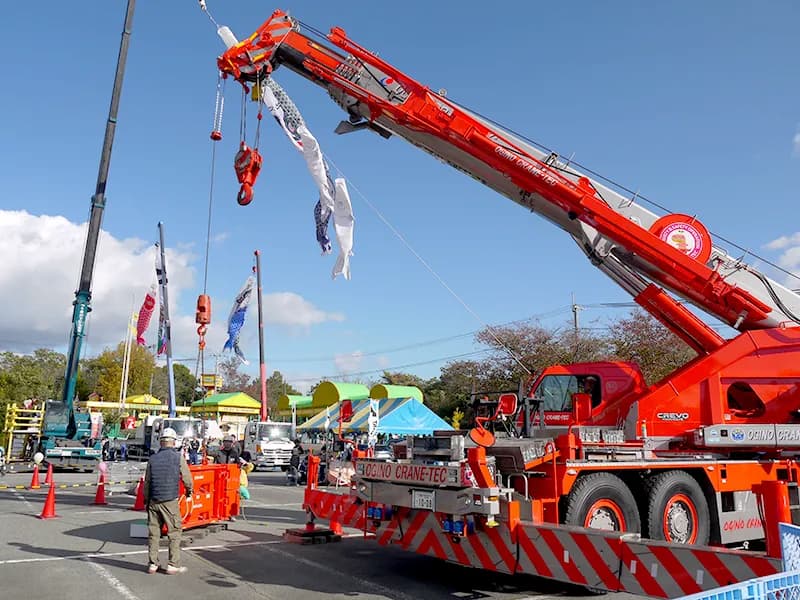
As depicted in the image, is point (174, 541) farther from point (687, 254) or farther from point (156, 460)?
point (687, 254)

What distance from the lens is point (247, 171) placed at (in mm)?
11812

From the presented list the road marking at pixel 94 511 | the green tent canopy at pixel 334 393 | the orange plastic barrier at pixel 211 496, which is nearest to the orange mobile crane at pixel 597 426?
the orange plastic barrier at pixel 211 496

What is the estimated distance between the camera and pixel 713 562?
15.9 feet

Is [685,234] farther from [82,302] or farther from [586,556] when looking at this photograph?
[82,302]

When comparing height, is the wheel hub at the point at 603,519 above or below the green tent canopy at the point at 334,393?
below

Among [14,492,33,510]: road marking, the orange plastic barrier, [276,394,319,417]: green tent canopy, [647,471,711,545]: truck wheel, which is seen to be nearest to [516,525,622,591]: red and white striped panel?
[647,471,711,545]: truck wheel

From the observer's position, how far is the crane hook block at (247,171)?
38.6ft

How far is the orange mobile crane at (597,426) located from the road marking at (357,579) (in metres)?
0.59

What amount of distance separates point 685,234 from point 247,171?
7.55 metres

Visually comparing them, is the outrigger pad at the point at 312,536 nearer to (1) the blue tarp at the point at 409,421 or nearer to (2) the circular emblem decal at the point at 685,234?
(2) the circular emblem decal at the point at 685,234

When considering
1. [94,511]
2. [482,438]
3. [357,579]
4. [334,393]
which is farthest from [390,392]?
[482,438]

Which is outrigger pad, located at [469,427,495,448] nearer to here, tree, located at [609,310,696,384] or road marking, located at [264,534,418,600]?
road marking, located at [264,534,418,600]

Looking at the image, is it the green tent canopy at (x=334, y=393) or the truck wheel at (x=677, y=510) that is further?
the green tent canopy at (x=334, y=393)

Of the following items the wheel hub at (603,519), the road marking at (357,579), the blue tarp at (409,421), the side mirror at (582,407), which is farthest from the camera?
the blue tarp at (409,421)
